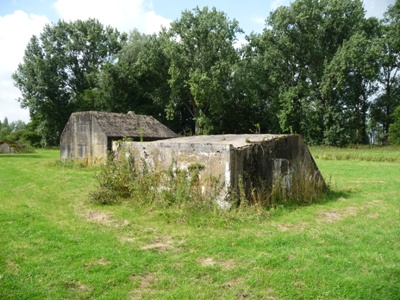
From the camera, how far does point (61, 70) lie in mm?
46969

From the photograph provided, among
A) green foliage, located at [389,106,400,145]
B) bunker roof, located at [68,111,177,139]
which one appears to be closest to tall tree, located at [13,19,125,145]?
bunker roof, located at [68,111,177,139]

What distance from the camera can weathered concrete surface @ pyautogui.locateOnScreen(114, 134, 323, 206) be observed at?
7078 mm

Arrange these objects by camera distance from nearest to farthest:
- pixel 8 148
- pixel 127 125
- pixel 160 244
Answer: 1. pixel 160 244
2. pixel 127 125
3. pixel 8 148

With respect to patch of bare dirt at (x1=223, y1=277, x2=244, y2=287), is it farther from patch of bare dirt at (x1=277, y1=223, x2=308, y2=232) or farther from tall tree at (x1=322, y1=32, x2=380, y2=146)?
tall tree at (x1=322, y1=32, x2=380, y2=146)

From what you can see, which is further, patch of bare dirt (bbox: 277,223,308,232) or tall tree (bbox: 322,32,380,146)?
tall tree (bbox: 322,32,380,146)

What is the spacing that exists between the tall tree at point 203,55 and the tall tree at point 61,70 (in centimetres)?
1268

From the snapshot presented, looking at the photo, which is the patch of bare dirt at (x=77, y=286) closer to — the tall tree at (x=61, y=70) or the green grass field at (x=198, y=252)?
the green grass field at (x=198, y=252)

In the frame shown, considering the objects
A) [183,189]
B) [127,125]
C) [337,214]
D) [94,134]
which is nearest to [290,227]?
[337,214]

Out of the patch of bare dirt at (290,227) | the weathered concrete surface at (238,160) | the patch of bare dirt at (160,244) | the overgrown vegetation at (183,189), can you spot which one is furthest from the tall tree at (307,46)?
the patch of bare dirt at (160,244)

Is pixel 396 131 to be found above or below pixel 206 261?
above

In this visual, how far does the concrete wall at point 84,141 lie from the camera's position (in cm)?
1825

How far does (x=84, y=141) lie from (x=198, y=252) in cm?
1572

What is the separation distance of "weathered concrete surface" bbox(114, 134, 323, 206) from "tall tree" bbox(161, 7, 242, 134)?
2704 cm

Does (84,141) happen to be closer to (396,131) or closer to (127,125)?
(127,125)
